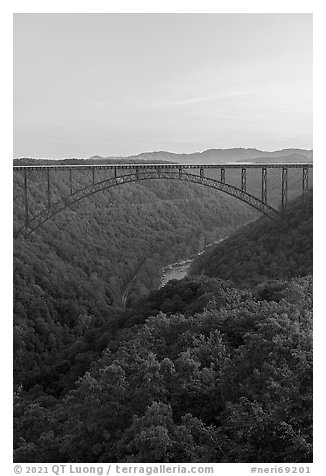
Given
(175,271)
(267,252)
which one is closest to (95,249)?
(175,271)

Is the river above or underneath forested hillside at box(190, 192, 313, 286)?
underneath

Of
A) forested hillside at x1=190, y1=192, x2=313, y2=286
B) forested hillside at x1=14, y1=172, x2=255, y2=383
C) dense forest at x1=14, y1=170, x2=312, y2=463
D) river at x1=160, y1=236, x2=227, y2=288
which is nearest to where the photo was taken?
dense forest at x1=14, y1=170, x2=312, y2=463

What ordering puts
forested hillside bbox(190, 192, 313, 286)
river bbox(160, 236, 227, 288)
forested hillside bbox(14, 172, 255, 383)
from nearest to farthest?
forested hillside bbox(190, 192, 313, 286) → forested hillside bbox(14, 172, 255, 383) → river bbox(160, 236, 227, 288)

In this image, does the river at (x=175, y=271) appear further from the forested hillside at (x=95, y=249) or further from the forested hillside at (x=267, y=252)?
the forested hillside at (x=267, y=252)

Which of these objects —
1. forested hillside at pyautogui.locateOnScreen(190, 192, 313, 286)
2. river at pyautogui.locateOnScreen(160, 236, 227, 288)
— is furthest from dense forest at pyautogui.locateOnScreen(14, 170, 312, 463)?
river at pyautogui.locateOnScreen(160, 236, 227, 288)

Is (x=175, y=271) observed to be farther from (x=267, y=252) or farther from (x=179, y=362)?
(x=179, y=362)

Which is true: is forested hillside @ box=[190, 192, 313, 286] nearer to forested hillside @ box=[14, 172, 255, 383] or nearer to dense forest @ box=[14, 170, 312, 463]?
dense forest @ box=[14, 170, 312, 463]

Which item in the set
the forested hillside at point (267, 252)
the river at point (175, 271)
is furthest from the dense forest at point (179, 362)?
the river at point (175, 271)
